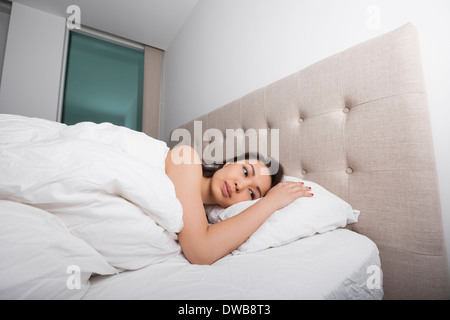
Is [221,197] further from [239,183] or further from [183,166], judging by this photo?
[183,166]

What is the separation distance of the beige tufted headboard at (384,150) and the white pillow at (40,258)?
2.81 ft

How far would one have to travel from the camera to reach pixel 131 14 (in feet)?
7.86

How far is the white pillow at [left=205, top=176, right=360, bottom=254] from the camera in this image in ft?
2.16

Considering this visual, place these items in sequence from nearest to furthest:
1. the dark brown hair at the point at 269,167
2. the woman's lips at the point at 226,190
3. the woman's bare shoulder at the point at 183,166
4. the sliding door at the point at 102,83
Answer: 1. the woman's bare shoulder at the point at 183,166
2. the woman's lips at the point at 226,190
3. the dark brown hair at the point at 269,167
4. the sliding door at the point at 102,83

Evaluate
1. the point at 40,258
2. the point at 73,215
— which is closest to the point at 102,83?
the point at 73,215

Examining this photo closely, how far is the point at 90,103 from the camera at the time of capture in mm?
2758

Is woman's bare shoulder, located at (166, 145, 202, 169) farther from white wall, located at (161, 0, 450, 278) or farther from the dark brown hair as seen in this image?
white wall, located at (161, 0, 450, 278)

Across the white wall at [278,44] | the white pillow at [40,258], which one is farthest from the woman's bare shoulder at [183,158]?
the white wall at [278,44]

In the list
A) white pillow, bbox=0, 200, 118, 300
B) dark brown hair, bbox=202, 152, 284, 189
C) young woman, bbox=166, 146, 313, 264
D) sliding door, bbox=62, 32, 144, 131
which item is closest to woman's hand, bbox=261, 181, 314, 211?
young woman, bbox=166, 146, 313, 264

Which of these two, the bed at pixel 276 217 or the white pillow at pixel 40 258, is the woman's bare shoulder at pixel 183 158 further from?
the white pillow at pixel 40 258

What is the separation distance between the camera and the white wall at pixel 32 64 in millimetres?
2207

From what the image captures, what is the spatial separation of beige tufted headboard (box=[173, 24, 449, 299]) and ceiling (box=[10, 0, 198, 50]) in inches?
81.0

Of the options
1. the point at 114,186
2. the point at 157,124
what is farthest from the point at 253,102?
the point at 157,124
